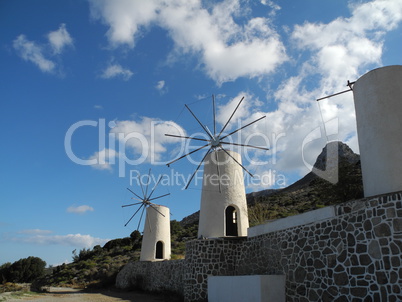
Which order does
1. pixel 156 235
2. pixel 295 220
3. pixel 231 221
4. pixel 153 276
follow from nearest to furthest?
pixel 295 220, pixel 231 221, pixel 153 276, pixel 156 235

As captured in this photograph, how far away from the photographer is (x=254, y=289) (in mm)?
9812

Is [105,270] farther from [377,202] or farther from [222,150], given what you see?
[377,202]

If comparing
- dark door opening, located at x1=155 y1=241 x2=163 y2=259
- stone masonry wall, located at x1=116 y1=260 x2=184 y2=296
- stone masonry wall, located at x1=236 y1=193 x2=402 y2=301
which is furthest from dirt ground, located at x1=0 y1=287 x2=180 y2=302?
stone masonry wall, located at x1=236 y1=193 x2=402 y2=301

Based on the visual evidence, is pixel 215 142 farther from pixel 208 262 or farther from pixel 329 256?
pixel 329 256

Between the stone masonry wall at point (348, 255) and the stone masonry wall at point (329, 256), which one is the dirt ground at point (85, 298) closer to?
the stone masonry wall at point (329, 256)

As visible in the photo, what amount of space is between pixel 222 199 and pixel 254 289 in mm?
5446

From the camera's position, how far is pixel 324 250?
890cm

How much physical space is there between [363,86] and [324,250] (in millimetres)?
4599

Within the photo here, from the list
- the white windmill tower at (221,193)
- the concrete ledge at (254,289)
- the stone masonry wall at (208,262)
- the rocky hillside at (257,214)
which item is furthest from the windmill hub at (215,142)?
the concrete ledge at (254,289)

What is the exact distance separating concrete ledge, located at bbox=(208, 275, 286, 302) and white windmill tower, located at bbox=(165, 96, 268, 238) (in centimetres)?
335

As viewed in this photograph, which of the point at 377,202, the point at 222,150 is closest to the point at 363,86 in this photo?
the point at 377,202

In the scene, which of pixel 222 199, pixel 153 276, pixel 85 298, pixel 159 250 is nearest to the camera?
pixel 222 199

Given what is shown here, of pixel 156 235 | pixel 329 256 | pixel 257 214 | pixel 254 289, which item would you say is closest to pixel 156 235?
pixel 156 235

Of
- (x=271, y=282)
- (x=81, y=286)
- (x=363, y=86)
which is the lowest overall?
(x=81, y=286)
